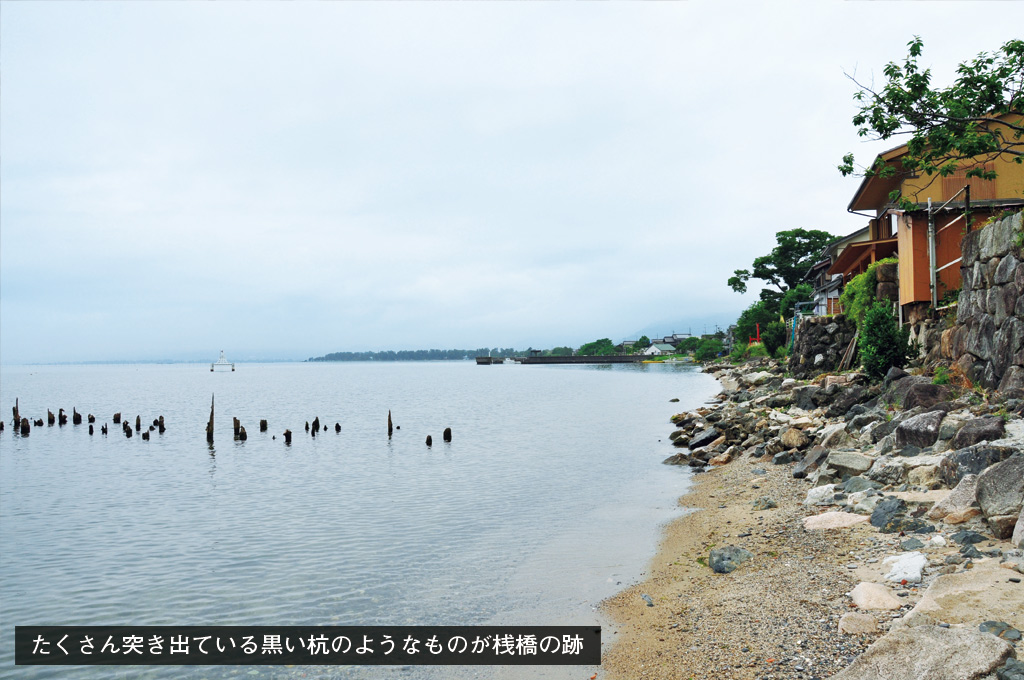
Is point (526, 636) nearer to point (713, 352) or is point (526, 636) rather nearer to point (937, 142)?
point (937, 142)

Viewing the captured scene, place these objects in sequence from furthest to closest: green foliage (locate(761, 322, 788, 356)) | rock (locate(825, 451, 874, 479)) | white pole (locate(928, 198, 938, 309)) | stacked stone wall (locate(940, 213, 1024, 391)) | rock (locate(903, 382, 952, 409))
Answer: green foliage (locate(761, 322, 788, 356)) → white pole (locate(928, 198, 938, 309)) → rock (locate(903, 382, 952, 409)) → stacked stone wall (locate(940, 213, 1024, 391)) → rock (locate(825, 451, 874, 479))

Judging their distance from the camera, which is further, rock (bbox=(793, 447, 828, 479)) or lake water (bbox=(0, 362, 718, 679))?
rock (bbox=(793, 447, 828, 479))

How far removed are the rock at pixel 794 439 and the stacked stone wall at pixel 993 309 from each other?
4859 millimetres

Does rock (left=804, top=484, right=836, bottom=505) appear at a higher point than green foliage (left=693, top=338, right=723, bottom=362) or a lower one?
lower

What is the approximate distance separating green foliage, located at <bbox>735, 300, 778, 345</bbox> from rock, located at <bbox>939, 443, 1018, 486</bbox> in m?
77.7

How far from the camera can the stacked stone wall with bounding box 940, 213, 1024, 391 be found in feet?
48.9

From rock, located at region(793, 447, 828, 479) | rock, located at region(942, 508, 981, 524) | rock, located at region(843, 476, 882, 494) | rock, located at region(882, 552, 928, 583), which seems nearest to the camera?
rock, located at region(882, 552, 928, 583)

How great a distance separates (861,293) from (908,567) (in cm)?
2605

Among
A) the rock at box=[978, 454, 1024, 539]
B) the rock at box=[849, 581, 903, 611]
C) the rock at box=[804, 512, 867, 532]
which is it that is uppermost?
the rock at box=[978, 454, 1024, 539]

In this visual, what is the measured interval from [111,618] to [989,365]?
2002 cm

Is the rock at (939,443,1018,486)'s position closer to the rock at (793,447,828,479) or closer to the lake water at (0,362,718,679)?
the rock at (793,447,828,479)

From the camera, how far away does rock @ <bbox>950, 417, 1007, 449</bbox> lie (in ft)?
39.6
